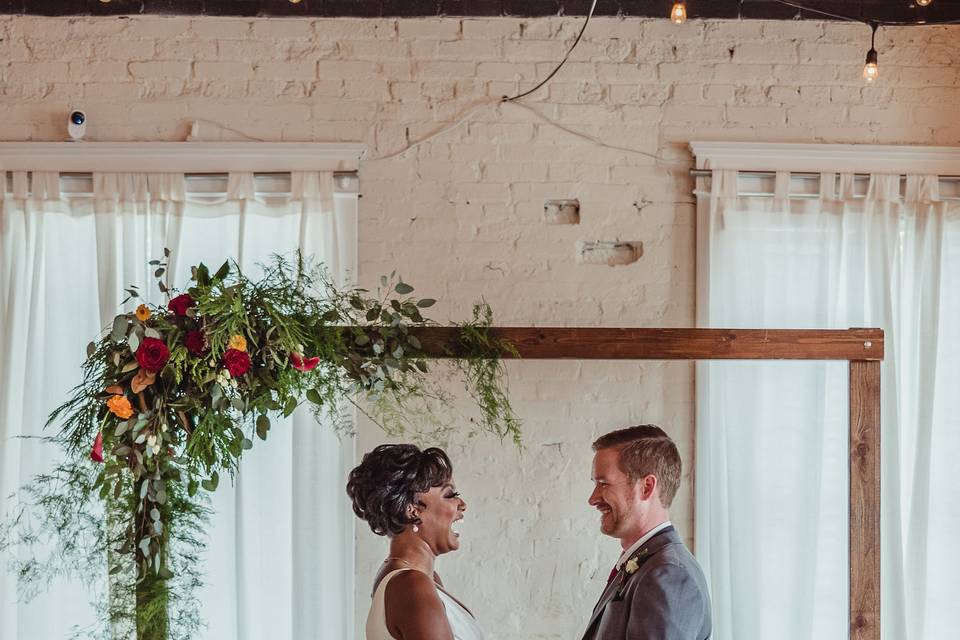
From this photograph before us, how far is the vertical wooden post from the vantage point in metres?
2.71

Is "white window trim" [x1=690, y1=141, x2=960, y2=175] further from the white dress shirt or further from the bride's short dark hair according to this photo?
the bride's short dark hair

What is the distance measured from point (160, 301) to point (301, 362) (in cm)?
94

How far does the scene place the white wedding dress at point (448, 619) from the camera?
2422 mm

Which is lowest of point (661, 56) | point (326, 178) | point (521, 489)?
point (521, 489)

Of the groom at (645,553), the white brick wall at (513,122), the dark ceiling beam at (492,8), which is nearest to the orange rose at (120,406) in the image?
the white brick wall at (513,122)

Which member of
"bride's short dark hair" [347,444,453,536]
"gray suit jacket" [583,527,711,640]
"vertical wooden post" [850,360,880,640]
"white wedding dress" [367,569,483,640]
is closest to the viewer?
"gray suit jacket" [583,527,711,640]

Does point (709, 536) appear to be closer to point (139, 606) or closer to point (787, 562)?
point (787, 562)

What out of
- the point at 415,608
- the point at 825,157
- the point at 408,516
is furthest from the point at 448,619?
the point at 825,157

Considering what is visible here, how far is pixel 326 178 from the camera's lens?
3.32 meters

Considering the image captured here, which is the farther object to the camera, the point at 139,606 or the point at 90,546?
the point at 90,546

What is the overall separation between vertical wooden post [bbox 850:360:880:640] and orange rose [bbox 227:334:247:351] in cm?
170

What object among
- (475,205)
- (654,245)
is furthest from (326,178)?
(654,245)

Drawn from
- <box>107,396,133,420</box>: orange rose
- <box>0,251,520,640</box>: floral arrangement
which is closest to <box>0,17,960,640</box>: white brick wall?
<box>0,251,520,640</box>: floral arrangement

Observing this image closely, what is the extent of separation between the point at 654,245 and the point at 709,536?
3.34 feet
